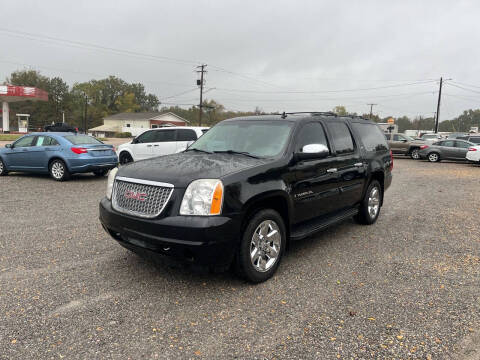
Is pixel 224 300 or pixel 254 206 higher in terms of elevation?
pixel 254 206

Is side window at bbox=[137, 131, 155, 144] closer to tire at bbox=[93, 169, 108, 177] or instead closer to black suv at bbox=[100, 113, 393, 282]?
tire at bbox=[93, 169, 108, 177]

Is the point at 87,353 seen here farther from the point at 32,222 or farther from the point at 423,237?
the point at 423,237

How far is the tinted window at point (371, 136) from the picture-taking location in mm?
5905

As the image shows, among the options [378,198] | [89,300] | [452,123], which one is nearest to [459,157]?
[378,198]

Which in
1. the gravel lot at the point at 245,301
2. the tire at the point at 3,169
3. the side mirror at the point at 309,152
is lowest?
the gravel lot at the point at 245,301

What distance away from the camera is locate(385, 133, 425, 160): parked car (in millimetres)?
22667

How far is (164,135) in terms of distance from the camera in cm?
1255

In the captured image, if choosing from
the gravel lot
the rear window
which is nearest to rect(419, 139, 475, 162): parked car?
the gravel lot

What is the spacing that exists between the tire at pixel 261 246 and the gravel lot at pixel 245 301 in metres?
0.16

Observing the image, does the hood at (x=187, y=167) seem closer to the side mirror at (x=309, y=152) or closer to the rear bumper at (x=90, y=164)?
the side mirror at (x=309, y=152)

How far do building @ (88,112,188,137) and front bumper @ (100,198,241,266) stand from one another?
70340 mm

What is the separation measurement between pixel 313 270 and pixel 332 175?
53.9 inches

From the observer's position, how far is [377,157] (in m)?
6.19

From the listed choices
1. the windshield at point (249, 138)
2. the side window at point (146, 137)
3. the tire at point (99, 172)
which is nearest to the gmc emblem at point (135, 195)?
the windshield at point (249, 138)
